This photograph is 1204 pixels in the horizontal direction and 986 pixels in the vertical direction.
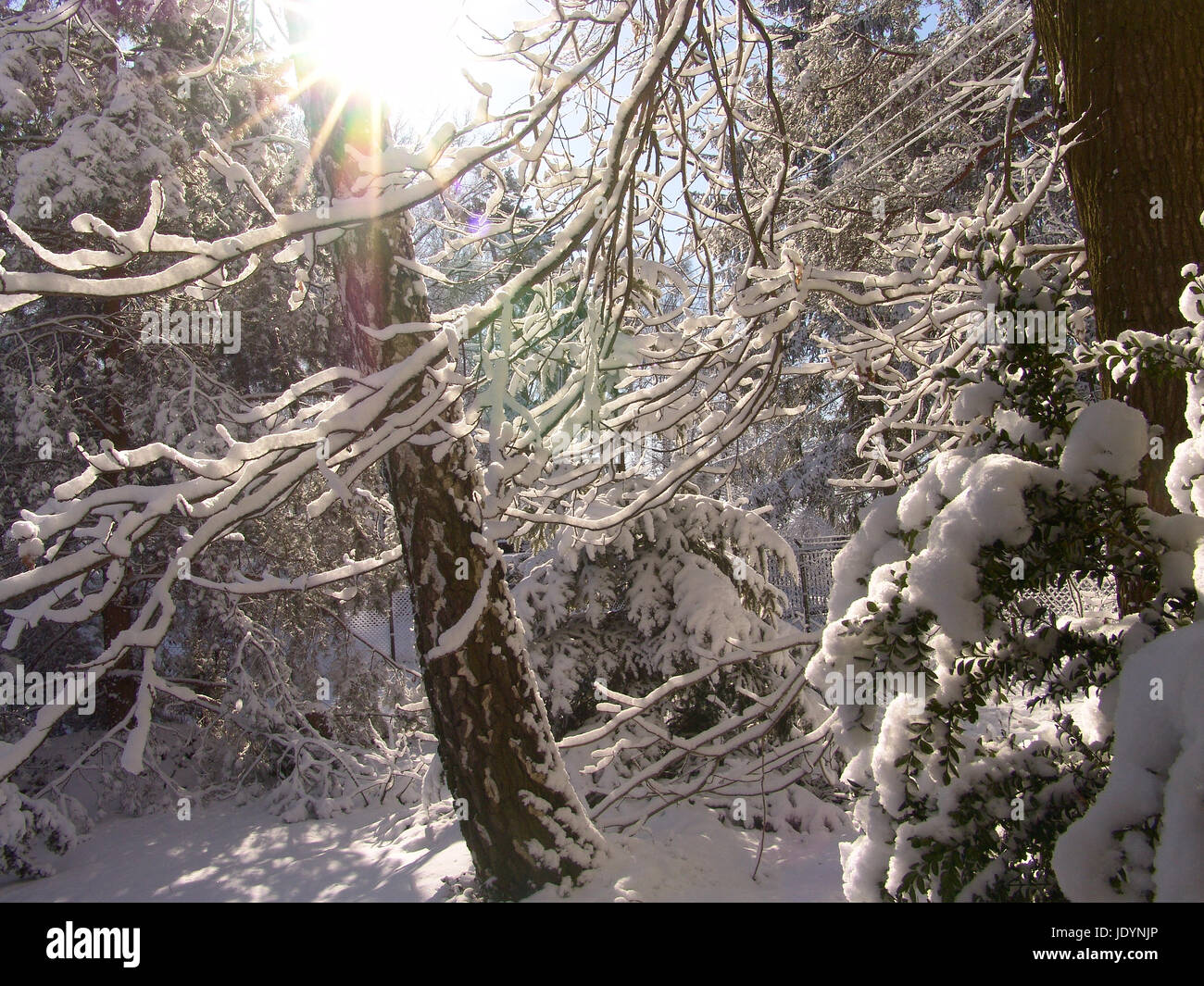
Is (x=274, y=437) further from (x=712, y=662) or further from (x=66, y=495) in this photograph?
A: (x=712, y=662)

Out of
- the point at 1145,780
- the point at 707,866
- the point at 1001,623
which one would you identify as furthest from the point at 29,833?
the point at 1145,780

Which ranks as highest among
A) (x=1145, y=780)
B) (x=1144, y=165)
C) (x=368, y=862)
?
(x=1144, y=165)

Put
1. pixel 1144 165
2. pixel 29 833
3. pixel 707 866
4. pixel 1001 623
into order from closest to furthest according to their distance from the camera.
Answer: pixel 1001 623, pixel 1144 165, pixel 707 866, pixel 29 833

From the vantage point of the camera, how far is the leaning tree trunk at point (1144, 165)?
2.20 meters

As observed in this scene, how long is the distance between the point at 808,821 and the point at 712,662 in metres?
2.85

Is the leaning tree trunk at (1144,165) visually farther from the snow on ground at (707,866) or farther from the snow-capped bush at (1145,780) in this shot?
the snow on ground at (707,866)

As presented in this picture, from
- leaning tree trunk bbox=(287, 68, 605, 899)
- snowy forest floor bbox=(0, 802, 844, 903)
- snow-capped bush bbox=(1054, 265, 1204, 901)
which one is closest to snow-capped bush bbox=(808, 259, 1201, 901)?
snow-capped bush bbox=(1054, 265, 1204, 901)

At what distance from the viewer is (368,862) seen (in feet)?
19.9

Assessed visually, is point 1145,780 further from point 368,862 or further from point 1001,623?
point 368,862

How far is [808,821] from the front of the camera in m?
5.12

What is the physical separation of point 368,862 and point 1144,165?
6.50m

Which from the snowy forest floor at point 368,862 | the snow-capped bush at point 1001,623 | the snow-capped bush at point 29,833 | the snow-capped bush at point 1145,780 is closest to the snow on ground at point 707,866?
the snowy forest floor at point 368,862

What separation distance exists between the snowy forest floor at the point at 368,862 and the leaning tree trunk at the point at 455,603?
0.31 meters
